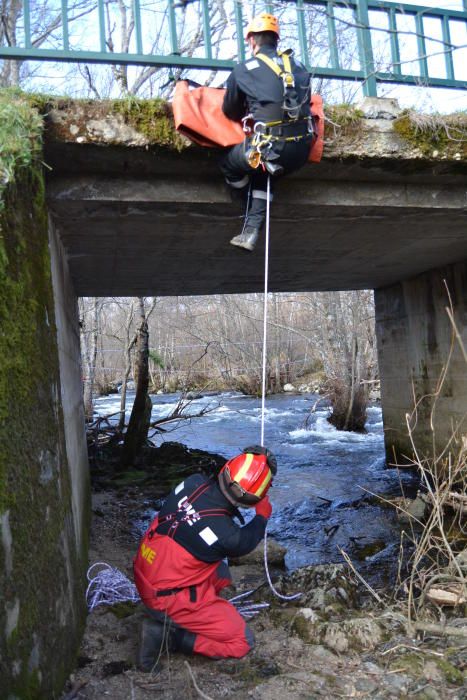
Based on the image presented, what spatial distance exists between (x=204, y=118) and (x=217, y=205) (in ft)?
2.75

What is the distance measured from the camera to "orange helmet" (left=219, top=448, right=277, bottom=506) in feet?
10.6

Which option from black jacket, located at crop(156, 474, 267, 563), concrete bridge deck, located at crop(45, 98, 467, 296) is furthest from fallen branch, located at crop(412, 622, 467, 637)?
concrete bridge deck, located at crop(45, 98, 467, 296)

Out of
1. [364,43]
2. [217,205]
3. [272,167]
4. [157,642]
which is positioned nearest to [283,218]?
[217,205]

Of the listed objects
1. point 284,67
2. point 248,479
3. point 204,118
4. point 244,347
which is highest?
point 284,67

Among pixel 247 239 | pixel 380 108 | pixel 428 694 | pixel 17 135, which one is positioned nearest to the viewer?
pixel 428 694

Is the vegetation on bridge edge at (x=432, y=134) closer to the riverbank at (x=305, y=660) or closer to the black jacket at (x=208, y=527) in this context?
the black jacket at (x=208, y=527)

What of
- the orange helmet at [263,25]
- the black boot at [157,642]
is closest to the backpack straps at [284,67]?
the orange helmet at [263,25]

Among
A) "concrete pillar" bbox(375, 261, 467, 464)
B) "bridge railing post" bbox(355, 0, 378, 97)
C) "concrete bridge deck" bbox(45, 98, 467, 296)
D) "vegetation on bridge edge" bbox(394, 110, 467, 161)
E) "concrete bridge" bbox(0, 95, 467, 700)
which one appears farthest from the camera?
"concrete pillar" bbox(375, 261, 467, 464)

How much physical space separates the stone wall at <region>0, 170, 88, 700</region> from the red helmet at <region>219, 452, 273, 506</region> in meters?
0.94

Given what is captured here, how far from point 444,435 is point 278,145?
542 centimetres

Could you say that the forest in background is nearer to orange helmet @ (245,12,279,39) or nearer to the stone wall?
orange helmet @ (245,12,279,39)

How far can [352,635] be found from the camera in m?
3.29

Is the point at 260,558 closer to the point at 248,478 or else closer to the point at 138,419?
the point at 248,478

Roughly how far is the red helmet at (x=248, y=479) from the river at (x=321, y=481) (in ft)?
3.61
